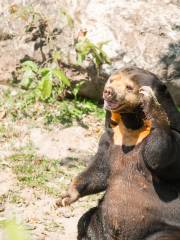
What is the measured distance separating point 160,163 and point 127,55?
4230 mm

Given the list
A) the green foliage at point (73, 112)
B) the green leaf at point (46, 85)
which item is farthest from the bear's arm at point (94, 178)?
the green foliage at point (73, 112)

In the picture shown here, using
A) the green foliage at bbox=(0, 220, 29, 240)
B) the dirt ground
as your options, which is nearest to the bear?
the dirt ground

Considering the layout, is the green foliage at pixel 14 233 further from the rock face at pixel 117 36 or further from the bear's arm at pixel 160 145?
the rock face at pixel 117 36

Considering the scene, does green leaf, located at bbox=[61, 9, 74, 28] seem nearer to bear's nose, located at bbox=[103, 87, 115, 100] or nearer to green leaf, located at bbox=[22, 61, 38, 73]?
green leaf, located at bbox=[22, 61, 38, 73]

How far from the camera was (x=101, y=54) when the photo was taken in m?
7.97

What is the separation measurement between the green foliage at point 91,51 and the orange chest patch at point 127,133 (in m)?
3.49

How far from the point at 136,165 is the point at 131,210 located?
12.3 inches

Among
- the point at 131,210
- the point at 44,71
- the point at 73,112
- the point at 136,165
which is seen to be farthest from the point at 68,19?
the point at 131,210

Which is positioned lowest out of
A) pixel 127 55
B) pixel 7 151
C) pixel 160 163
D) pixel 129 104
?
pixel 7 151

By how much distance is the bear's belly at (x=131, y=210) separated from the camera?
4387mm

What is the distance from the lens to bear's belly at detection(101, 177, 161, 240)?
14.4ft

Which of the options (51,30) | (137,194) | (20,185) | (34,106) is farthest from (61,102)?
(137,194)

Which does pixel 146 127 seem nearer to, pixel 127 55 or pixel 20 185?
pixel 20 185

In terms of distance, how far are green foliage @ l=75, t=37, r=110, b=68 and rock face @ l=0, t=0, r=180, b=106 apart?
0.15m
